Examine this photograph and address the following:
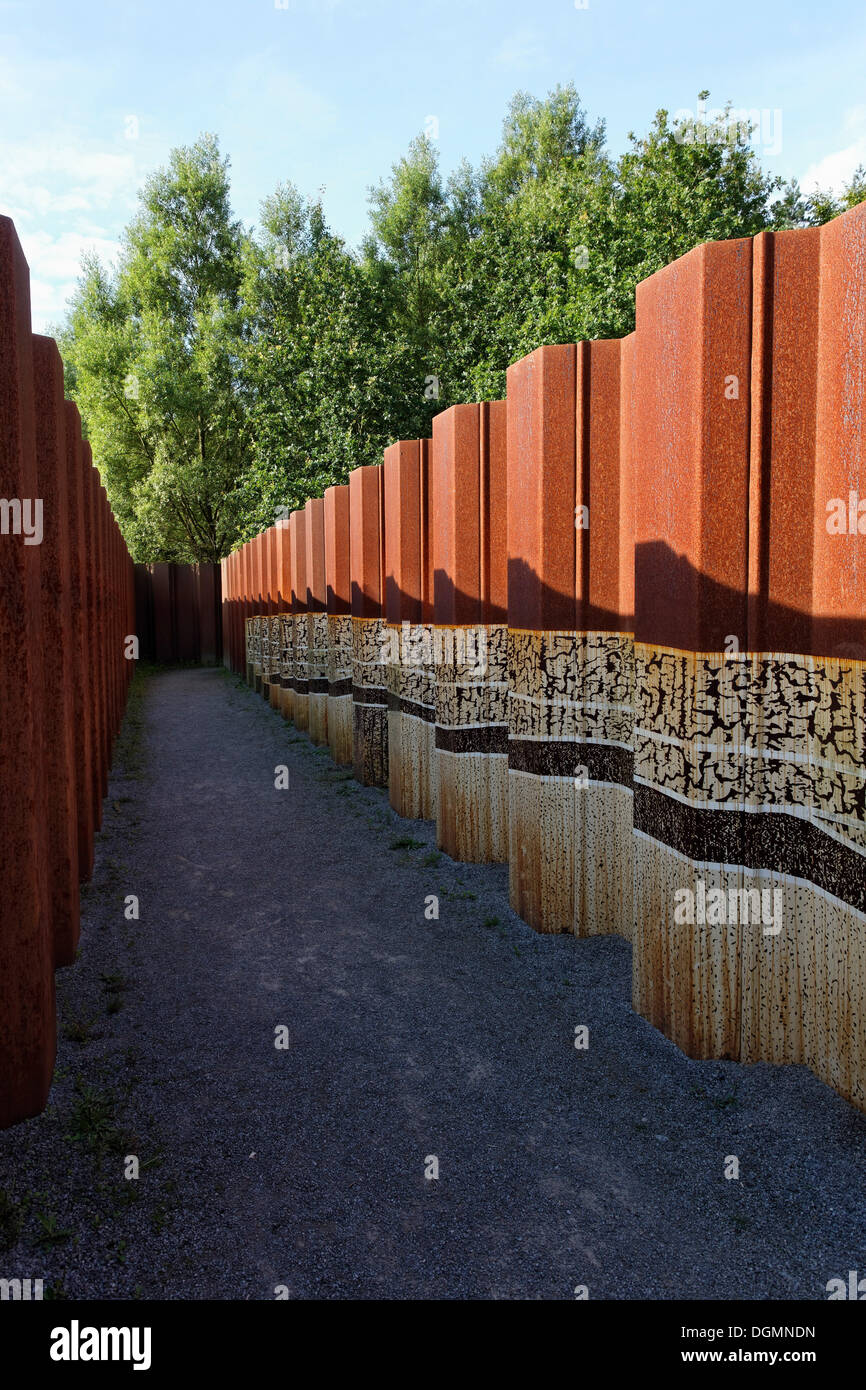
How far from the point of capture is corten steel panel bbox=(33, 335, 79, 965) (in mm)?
4703

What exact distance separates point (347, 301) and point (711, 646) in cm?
2425

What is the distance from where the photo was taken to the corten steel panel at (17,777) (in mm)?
3385

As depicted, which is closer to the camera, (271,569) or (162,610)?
(271,569)

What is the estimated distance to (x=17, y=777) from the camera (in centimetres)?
346

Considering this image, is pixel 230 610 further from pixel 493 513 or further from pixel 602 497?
pixel 602 497

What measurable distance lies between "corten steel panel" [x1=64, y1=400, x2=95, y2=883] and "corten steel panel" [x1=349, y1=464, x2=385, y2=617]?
130 inches

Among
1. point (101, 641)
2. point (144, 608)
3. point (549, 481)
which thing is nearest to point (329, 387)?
point (144, 608)

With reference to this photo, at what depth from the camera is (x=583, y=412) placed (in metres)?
5.30

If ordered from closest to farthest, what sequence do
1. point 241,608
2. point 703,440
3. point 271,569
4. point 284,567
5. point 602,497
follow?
point 703,440
point 602,497
point 284,567
point 271,569
point 241,608

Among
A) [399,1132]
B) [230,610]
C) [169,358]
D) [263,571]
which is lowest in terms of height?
[399,1132]

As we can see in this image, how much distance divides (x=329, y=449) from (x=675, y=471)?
22464mm

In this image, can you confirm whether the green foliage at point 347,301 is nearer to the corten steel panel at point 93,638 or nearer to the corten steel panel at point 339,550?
the corten steel panel at point 339,550

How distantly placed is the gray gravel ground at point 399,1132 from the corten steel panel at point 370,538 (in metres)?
4.89

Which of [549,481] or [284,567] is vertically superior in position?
[284,567]
